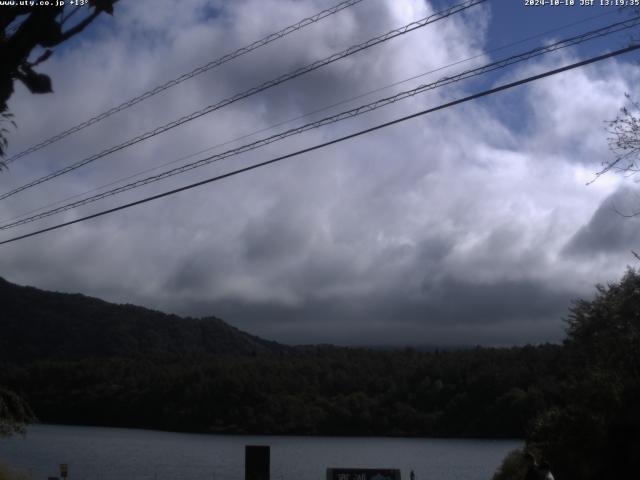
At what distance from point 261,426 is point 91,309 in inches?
2882

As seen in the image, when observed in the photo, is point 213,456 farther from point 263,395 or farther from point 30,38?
point 30,38

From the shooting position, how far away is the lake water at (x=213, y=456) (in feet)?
158

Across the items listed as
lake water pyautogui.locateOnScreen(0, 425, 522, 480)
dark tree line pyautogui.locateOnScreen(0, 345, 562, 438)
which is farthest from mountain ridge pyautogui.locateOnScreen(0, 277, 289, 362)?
lake water pyautogui.locateOnScreen(0, 425, 522, 480)

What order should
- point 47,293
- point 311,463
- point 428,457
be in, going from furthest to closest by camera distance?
1. point 47,293
2. point 428,457
3. point 311,463

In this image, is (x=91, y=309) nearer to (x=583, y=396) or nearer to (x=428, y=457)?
(x=428, y=457)

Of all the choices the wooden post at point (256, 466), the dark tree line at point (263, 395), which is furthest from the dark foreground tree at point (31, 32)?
the dark tree line at point (263, 395)

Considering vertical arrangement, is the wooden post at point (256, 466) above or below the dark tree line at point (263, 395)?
below

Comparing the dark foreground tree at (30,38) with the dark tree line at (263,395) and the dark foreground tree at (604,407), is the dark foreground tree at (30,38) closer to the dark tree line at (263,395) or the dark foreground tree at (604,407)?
the dark foreground tree at (604,407)

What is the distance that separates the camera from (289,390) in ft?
353

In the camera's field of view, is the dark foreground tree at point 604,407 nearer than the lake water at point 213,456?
Yes

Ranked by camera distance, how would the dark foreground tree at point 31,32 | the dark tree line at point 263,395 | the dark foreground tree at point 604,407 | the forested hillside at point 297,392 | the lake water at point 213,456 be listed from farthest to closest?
the dark tree line at point 263,395 < the forested hillside at point 297,392 < the lake water at point 213,456 < the dark foreground tree at point 604,407 < the dark foreground tree at point 31,32

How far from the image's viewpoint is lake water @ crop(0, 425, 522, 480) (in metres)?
48.1

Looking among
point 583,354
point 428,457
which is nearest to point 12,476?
point 583,354

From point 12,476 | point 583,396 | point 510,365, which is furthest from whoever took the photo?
point 510,365
